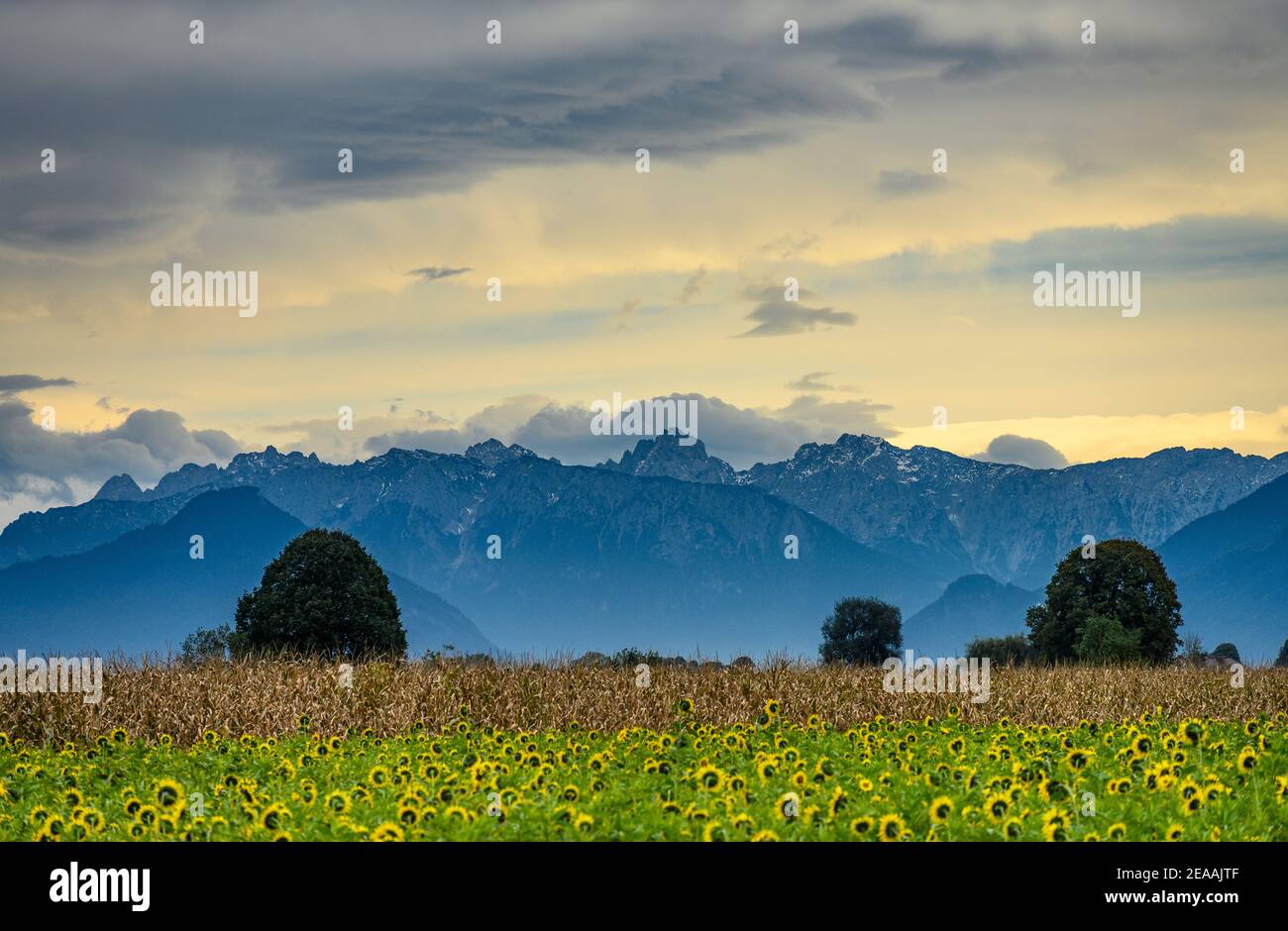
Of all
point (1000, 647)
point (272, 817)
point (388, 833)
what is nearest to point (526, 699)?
point (272, 817)

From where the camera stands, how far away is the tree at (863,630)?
3674 inches

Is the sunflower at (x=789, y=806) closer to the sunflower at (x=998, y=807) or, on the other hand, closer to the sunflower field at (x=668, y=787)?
the sunflower field at (x=668, y=787)

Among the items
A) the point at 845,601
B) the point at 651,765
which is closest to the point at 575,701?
the point at 651,765

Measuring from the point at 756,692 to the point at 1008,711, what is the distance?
459cm

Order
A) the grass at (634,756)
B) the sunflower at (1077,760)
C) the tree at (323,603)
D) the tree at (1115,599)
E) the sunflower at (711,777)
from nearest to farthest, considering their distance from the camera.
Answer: the grass at (634,756) → the sunflower at (711,777) → the sunflower at (1077,760) → the tree at (323,603) → the tree at (1115,599)

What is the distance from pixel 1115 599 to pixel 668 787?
46835 millimetres

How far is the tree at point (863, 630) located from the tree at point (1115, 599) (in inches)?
1464

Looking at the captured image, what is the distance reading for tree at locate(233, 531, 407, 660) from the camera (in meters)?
44.9

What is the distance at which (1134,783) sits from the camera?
13133 mm

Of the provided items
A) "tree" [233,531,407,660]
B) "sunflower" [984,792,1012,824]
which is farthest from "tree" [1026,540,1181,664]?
"sunflower" [984,792,1012,824]

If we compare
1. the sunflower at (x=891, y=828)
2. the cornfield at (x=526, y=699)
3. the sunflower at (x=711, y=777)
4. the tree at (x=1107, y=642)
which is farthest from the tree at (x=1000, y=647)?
the sunflower at (x=891, y=828)

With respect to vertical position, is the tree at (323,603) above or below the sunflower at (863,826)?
above

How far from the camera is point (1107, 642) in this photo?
5012 cm

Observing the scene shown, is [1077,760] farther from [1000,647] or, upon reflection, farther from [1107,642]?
[1000,647]
